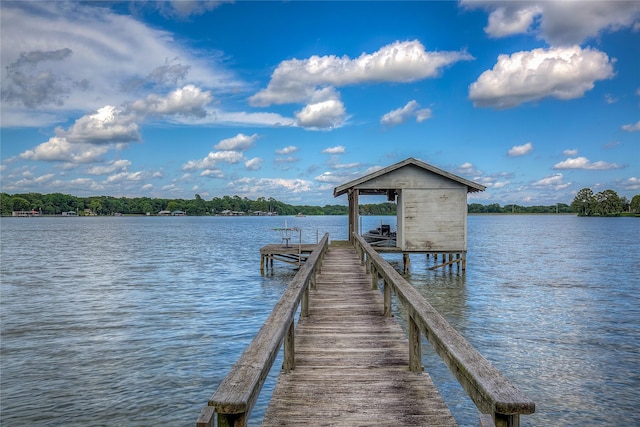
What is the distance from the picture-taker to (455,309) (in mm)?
18906

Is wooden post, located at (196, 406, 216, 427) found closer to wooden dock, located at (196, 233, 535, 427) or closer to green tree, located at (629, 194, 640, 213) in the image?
wooden dock, located at (196, 233, 535, 427)

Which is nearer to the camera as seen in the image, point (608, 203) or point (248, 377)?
point (248, 377)

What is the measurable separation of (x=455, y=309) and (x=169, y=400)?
40.7ft

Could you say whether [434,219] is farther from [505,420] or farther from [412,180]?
[505,420]

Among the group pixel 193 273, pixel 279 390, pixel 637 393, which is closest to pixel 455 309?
pixel 637 393

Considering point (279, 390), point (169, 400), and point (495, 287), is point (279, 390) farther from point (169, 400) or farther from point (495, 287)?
point (495, 287)

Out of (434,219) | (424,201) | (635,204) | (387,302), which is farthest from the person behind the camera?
(635,204)

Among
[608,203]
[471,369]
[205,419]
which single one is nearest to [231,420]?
[205,419]

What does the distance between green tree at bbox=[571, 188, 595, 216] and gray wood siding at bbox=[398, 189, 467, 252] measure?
177 meters

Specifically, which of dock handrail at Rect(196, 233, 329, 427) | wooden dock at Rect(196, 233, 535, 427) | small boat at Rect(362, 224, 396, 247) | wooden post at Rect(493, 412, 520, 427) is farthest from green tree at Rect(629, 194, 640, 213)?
wooden post at Rect(493, 412, 520, 427)

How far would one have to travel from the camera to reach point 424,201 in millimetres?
24594

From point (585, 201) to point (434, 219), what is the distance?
181911 millimetres

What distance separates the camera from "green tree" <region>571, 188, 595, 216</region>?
176300 mm

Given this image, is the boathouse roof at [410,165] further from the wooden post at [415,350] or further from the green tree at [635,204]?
the green tree at [635,204]
